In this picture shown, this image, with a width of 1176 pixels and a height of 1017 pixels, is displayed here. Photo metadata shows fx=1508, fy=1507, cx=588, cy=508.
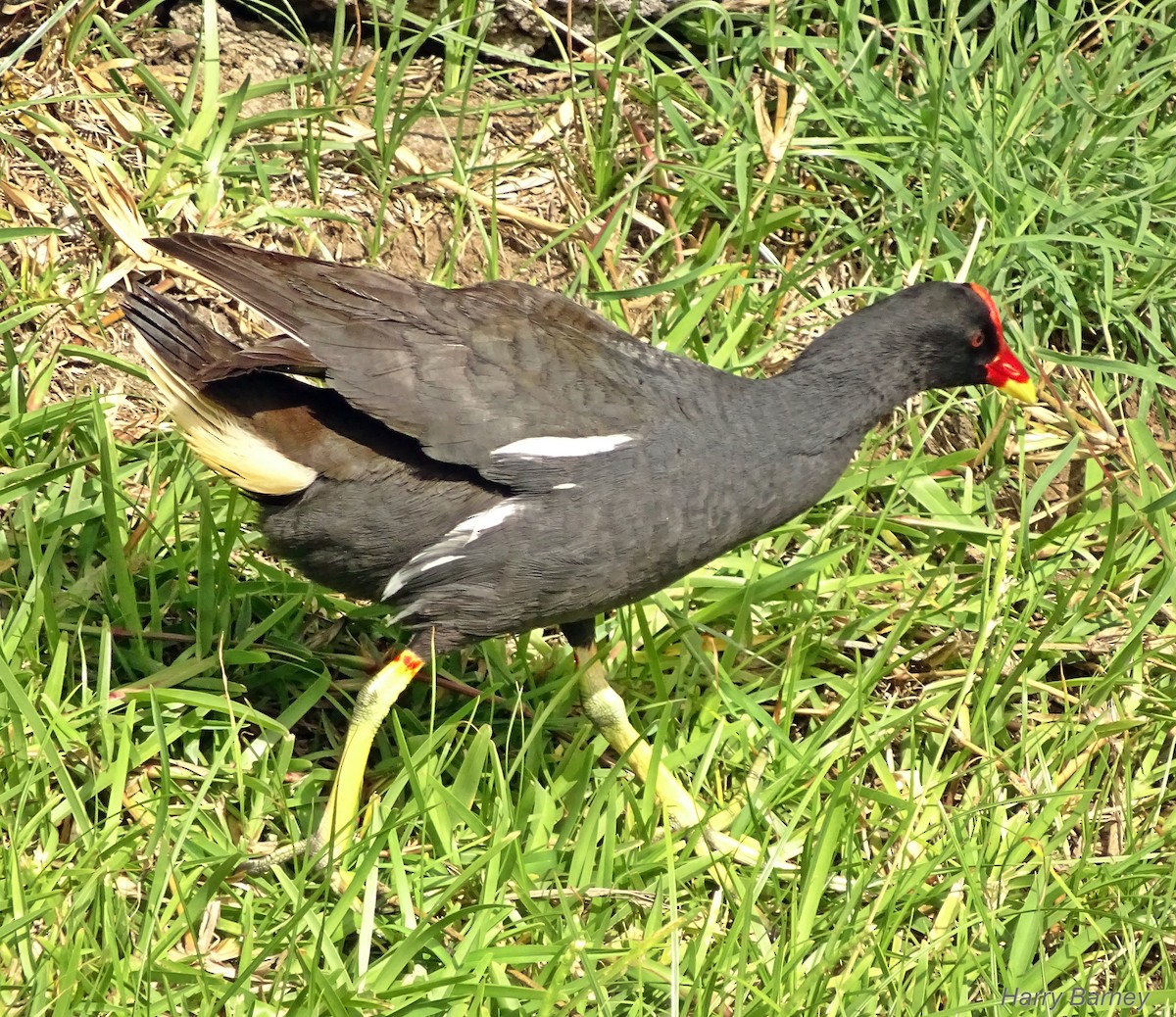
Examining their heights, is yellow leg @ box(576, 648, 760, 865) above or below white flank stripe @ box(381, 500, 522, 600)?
below

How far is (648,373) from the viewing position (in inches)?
116

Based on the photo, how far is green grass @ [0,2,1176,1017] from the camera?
2.64 meters

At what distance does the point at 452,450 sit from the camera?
2.71 m

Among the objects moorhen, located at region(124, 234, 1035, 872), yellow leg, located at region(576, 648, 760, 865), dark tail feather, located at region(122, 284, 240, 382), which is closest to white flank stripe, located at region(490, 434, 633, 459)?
moorhen, located at region(124, 234, 1035, 872)

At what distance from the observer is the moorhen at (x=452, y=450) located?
273 cm

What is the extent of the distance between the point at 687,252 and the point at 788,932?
79.5 inches

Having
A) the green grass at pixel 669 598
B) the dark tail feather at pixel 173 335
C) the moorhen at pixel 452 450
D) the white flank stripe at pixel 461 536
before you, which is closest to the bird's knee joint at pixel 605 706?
the green grass at pixel 669 598

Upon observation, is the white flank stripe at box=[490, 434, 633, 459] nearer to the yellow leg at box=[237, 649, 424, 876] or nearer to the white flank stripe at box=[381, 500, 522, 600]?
the white flank stripe at box=[381, 500, 522, 600]

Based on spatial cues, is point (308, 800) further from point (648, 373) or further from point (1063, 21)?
point (1063, 21)

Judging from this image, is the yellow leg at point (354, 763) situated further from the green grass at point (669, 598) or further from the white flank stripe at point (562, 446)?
the white flank stripe at point (562, 446)

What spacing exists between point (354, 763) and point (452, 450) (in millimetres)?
636

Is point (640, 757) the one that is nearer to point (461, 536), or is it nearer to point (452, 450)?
point (461, 536)

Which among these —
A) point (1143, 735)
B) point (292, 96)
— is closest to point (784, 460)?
point (1143, 735)

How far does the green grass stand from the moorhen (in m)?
0.24
